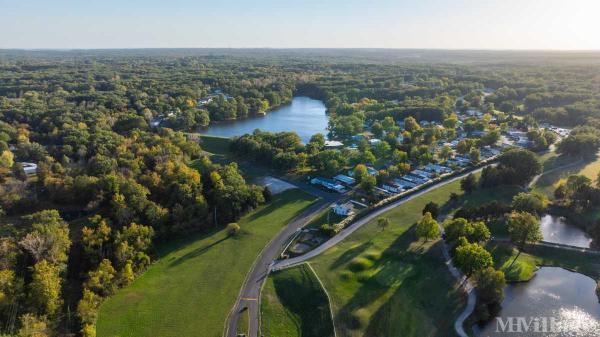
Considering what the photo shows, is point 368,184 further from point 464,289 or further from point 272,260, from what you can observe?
point 464,289

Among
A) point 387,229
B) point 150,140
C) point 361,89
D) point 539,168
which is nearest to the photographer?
point 387,229

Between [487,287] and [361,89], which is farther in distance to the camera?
[361,89]

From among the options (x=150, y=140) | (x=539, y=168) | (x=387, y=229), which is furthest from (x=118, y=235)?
(x=539, y=168)

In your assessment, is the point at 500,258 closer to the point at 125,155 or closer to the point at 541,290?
the point at 541,290

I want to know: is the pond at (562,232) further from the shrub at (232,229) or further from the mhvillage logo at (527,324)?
the shrub at (232,229)

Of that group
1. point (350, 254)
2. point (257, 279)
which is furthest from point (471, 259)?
point (257, 279)

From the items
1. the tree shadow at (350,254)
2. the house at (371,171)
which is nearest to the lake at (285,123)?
the house at (371,171)
